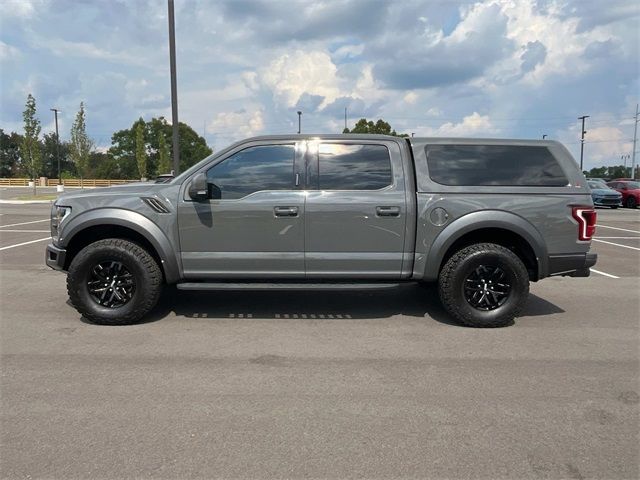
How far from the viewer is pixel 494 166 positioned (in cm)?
535

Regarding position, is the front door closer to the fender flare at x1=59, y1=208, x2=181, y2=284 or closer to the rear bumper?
the fender flare at x1=59, y1=208, x2=181, y2=284

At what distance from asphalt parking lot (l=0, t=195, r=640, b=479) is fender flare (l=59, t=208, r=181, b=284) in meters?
0.77

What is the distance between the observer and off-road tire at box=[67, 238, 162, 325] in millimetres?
5148

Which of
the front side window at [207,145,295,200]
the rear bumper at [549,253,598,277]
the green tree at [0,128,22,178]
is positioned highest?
the green tree at [0,128,22,178]

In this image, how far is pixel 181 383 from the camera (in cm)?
384

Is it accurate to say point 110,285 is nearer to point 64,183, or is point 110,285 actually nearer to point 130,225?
point 130,225

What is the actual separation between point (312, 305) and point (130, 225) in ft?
7.64

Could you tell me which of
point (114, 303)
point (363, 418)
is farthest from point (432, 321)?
point (114, 303)

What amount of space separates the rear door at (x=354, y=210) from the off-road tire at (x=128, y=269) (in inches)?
65.3

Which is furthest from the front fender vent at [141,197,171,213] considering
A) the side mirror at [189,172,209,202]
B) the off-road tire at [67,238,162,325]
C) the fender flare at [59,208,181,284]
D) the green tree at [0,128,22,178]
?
the green tree at [0,128,22,178]

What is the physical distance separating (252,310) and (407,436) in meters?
3.12

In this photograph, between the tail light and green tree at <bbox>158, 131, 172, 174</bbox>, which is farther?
green tree at <bbox>158, 131, 172, 174</bbox>

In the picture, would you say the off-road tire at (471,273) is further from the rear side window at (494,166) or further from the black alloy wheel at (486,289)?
the rear side window at (494,166)

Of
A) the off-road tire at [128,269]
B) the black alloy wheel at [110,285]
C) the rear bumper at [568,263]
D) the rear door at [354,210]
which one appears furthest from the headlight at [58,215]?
the rear bumper at [568,263]
